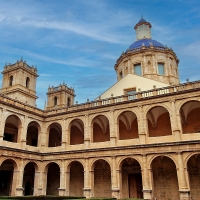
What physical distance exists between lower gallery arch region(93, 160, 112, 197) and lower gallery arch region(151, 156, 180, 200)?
15.0 feet

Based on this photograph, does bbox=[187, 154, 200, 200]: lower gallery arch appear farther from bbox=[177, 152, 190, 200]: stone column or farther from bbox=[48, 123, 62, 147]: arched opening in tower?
bbox=[48, 123, 62, 147]: arched opening in tower

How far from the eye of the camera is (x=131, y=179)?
21.3 m

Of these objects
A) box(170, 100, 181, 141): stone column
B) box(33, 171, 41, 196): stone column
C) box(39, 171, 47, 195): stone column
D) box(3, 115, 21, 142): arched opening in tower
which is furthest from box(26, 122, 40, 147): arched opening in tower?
box(170, 100, 181, 141): stone column

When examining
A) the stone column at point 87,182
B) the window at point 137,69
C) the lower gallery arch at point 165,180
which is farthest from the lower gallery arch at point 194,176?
the window at point 137,69

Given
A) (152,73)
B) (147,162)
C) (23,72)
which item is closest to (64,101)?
(23,72)

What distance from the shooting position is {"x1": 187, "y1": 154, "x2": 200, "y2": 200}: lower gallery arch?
59.7 ft

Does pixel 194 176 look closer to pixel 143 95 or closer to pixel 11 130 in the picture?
pixel 143 95

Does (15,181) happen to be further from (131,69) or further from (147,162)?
(131,69)

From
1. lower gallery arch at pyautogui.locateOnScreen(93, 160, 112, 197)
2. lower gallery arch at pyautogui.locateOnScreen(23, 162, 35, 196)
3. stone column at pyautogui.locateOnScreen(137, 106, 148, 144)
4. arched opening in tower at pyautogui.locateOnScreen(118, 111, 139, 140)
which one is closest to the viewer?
stone column at pyautogui.locateOnScreen(137, 106, 148, 144)

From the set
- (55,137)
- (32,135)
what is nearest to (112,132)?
(55,137)

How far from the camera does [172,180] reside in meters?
19.2

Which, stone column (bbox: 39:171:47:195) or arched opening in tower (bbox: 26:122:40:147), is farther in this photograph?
arched opening in tower (bbox: 26:122:40:147)

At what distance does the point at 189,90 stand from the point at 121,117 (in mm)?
6889

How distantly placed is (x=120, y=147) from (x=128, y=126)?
3.70 metres
